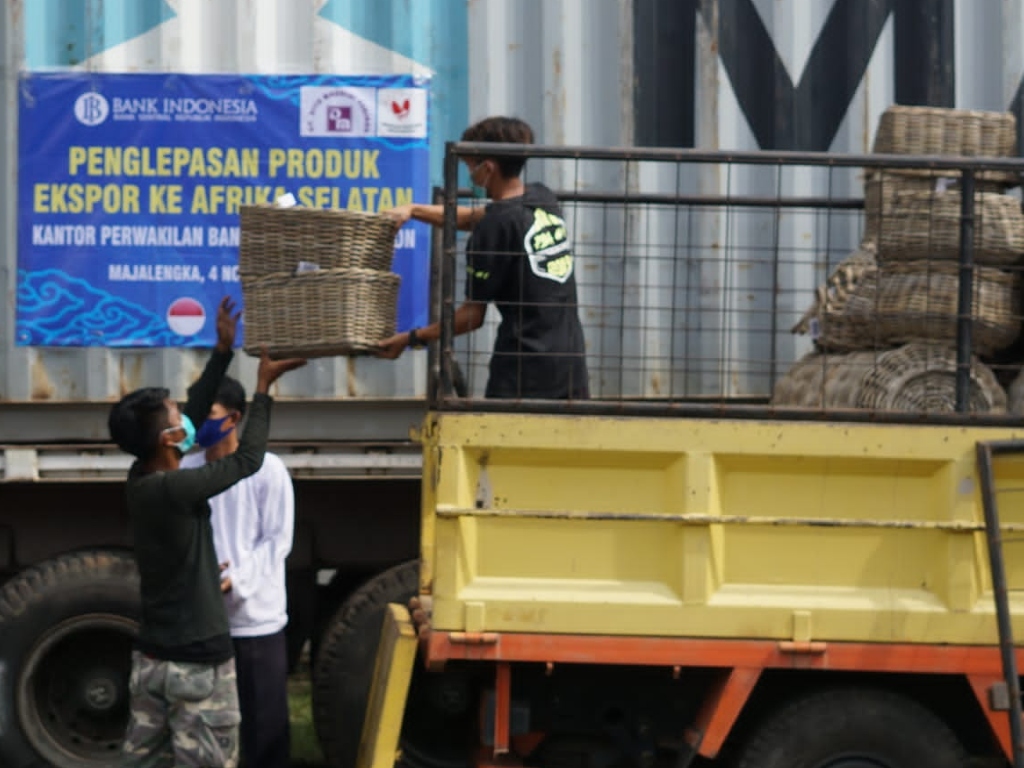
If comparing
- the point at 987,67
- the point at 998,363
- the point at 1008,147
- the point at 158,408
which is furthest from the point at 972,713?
the point at 987,67

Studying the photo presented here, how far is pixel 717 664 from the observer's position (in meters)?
5.01

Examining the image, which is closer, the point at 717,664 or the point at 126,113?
the point at 717,664

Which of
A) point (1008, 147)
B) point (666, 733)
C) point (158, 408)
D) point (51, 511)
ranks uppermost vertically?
point (1008, 147)

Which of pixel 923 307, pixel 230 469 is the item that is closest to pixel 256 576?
pixel 230 469

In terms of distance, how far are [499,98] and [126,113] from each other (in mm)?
1457

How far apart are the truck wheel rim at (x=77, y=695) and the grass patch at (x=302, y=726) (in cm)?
76

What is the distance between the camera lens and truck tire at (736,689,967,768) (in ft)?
16.7

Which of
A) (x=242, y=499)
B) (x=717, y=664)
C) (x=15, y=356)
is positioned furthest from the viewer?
(x=15, y=356)

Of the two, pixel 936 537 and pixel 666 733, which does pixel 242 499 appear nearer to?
pixel 666 733

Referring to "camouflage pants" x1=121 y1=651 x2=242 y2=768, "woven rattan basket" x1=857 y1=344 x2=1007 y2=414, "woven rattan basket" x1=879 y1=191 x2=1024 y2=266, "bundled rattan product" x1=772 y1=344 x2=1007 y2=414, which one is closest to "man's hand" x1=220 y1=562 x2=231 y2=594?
"camouflage pants" x1=121 y1=651 x2=242 y2=768

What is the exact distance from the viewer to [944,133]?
246 inches

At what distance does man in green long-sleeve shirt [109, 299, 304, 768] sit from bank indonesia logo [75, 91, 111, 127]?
2099 mm

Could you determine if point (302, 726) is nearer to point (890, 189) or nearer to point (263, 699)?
point (263, 699)

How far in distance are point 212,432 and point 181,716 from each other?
1079 millimetres
